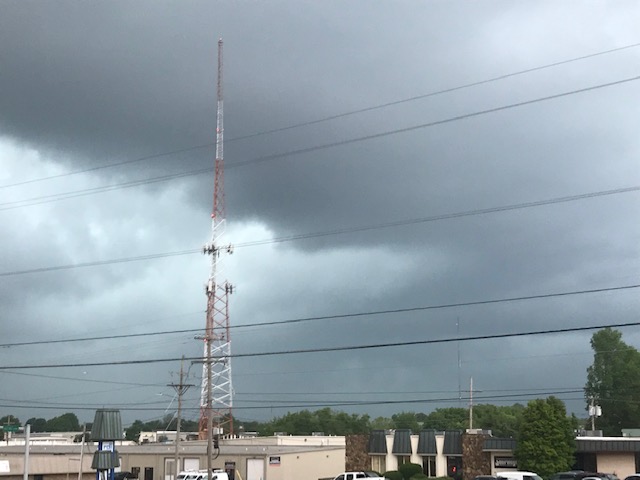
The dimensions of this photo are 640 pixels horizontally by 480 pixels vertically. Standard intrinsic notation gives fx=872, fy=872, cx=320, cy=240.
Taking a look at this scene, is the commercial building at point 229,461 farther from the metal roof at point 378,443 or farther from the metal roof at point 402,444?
the metal roof at point 402,444

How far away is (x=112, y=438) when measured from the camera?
54.0 m

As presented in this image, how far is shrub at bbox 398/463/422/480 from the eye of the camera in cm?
8094

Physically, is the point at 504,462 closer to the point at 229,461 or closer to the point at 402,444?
the point at 402,444

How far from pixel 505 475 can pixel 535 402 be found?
18421 mm

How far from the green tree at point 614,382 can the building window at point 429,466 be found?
61.3 metres

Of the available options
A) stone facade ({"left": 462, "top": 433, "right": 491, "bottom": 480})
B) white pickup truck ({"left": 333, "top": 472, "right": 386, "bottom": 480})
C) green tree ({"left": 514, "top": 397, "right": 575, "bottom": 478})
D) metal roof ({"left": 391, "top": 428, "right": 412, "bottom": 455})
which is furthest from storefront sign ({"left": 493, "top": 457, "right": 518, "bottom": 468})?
white pickup truck ({"left": 333, "top": 472, "right": 386, "bottom": 480})

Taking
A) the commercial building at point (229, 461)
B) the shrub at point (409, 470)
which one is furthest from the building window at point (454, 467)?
the commercial building at point (229, 461)

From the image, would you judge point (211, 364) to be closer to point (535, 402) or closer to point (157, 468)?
point (157, 468)

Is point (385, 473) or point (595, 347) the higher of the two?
point (595, 347)

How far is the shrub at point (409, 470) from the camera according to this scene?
266 ft

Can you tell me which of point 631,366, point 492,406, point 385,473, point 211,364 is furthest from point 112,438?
point 492,406

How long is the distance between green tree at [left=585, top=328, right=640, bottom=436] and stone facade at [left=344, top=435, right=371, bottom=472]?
60.7 meters

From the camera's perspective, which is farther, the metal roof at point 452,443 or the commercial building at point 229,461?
the metal roof at point 452,443

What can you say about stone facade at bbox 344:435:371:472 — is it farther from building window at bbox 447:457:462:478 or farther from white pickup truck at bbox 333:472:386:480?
white pickup truck at bbox 333:472:386:480
